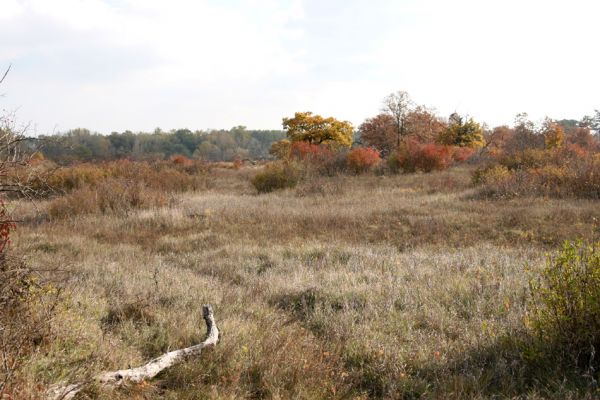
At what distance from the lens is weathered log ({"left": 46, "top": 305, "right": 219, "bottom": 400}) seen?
286cm

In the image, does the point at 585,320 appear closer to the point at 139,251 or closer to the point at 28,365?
the point at 28,365

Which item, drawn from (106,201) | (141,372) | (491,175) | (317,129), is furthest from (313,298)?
(317,129)

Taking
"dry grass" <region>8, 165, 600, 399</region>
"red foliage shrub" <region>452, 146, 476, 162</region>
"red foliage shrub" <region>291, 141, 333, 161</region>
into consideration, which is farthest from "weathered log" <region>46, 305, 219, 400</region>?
Answer: "red foliage shrub" <region>452, 146, 476, 162</region>

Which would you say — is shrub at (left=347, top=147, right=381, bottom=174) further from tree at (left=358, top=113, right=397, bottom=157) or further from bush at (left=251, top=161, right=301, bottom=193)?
tree at (left=358, top=113, right=397, bottom=157)

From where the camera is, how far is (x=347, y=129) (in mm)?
39812

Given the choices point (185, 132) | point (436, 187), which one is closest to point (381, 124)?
point (436, 187)

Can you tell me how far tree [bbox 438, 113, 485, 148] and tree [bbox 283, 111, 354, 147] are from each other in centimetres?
895

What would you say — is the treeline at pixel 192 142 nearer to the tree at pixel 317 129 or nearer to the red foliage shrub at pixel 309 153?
the tree at pixel 317 129

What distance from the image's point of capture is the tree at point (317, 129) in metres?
38.9

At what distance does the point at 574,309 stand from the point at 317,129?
36347mm

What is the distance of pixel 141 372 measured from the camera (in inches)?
130

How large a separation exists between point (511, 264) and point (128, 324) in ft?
19.0

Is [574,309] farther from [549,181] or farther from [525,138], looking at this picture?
[525,138]

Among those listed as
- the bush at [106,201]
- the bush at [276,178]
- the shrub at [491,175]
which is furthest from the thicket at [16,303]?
the bush at [276,178]
